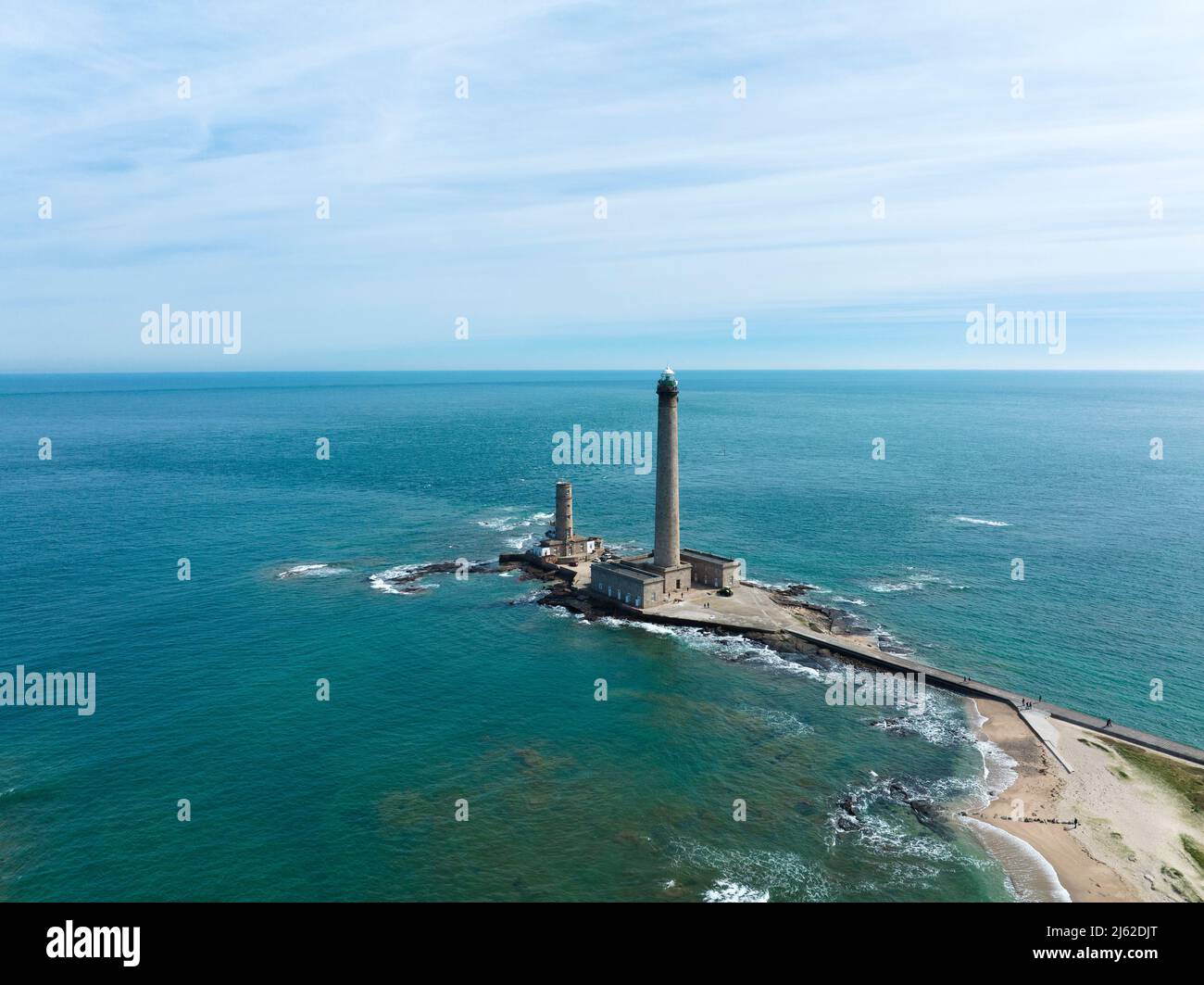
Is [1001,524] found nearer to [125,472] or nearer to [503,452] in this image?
[503,452]

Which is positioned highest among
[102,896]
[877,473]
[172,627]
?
[877,473]

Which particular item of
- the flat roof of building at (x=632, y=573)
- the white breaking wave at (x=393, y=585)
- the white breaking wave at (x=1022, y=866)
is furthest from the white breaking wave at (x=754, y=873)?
the white breaking wave at (x=393, y=585)

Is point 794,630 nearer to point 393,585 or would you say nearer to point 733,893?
point 733,893

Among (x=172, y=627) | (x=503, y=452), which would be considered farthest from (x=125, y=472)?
(x=172, y=627)

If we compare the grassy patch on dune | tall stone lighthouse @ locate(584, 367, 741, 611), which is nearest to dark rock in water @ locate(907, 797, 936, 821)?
the grassy patch on dune

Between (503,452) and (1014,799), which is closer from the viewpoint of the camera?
(1014,799)

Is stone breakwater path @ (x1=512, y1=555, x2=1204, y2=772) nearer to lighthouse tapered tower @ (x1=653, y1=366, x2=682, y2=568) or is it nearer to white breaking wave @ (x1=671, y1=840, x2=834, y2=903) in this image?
lighthouse tapered tower @ (x1=653, y1=366, x2=682, y2=568)
